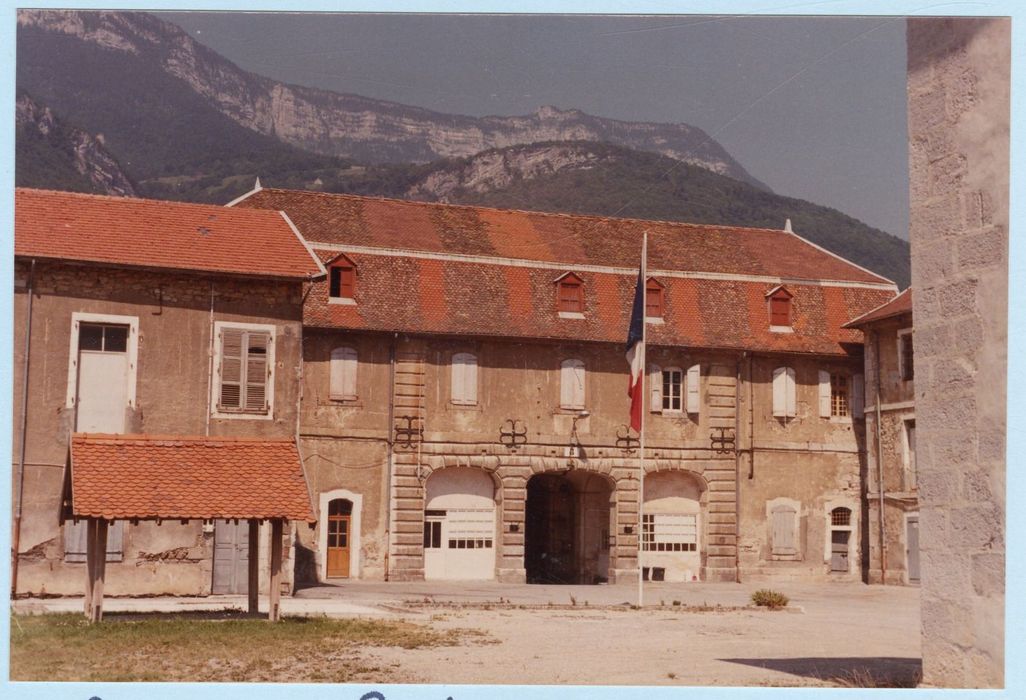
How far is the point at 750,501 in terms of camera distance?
36562mm

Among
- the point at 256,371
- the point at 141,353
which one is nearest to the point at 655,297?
the point at 256,371

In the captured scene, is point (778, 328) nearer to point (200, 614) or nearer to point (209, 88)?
point (209, 88)

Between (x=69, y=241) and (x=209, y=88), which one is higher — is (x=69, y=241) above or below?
below

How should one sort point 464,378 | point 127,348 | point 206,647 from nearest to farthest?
1. point 206,647
2. point 127,348
3. point 464,378

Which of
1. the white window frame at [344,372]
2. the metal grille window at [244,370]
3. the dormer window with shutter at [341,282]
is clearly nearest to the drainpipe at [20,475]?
the metal grille window at [244,370]

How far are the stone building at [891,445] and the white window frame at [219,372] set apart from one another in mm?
16116

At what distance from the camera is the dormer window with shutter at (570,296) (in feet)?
117

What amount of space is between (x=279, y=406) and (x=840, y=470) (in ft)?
54.6

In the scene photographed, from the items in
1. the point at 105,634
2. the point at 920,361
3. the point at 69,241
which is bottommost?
the point at 105,634

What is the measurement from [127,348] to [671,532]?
15823 mm

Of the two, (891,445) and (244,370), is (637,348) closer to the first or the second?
(244,370)

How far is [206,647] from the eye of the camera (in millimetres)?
16203

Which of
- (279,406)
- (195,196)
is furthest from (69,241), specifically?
(195,196)

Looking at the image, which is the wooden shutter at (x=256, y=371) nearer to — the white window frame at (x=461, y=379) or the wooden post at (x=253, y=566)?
the wooden post at (x=253, y=566)
